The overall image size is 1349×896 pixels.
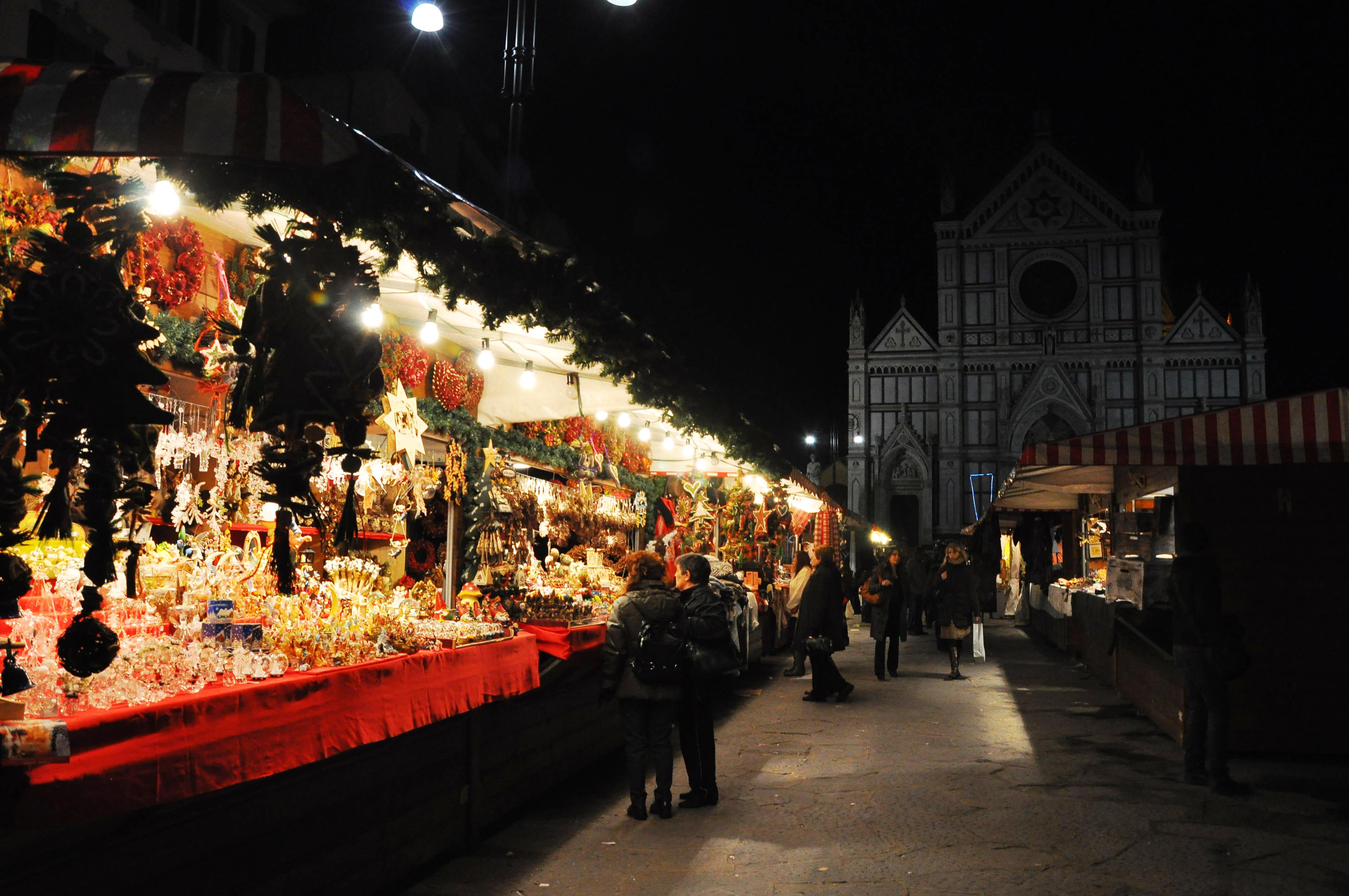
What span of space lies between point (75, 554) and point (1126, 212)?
55917 millimetres

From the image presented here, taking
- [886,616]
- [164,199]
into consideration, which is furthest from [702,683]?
[886,616]

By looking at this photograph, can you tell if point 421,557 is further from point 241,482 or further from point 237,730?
point 237,730

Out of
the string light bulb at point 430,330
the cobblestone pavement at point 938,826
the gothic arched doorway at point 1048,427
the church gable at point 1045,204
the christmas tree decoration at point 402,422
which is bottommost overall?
the cobblestone pavement at point 938,826

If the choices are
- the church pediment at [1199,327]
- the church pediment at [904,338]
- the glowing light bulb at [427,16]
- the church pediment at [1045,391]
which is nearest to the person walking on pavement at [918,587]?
the glowing light bulb at [427,16]

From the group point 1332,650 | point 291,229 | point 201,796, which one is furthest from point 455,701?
point 1332,650

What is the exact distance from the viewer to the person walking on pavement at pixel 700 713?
21.9 feet

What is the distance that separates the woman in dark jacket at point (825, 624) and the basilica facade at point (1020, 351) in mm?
41472

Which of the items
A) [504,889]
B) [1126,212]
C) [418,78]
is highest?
[1126,212]

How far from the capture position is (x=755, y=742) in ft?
29.7

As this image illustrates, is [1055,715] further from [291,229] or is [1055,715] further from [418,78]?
[418,78]

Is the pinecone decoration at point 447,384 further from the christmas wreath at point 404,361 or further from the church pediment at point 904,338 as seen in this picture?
the church pediment at point 904,338

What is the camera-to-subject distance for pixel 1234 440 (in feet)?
25.9

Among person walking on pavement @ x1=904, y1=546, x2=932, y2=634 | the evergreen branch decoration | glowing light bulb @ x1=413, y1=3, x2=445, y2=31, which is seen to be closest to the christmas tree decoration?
the evergreen branch decoration

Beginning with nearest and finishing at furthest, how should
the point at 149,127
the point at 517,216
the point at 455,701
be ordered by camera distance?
1. the point at 149,127
2. the point at 455,701
3. the point at 517,216
